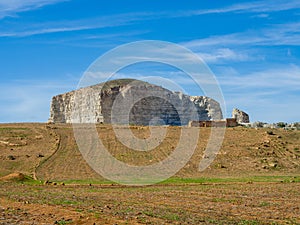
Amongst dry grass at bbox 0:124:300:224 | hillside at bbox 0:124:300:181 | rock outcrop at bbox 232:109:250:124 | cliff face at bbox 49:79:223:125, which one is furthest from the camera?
cliff face at bbox 49:79:223:125

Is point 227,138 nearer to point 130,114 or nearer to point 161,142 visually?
point 161,142

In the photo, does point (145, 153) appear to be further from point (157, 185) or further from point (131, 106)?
point (131, 106)

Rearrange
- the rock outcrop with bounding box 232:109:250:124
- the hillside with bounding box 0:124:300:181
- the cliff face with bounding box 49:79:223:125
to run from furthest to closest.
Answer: the cliff face with bounding box 49:79:223:125
the rock outcrop with bounding box 232:109:250:124
the hillside with bounding box 0:124:300:181

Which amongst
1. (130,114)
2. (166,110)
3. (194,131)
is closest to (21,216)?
(194,131)

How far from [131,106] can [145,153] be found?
237ft

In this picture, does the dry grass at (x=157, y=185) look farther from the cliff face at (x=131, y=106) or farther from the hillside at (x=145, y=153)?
the cliff face at (x=131, y=106)

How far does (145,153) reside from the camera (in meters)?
62.0

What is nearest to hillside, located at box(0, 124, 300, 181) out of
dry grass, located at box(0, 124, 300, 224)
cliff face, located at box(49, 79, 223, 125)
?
dry grass, located at box(0, 124, 300, 224)

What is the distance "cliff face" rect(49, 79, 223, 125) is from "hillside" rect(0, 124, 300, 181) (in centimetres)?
4822

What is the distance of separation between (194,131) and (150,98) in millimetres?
64059

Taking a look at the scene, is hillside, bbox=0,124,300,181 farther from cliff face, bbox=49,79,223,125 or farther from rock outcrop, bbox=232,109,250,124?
rock outcrop, bbox=232,109,250,124

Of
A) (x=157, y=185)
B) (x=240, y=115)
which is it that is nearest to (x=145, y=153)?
(x=157, y=185)

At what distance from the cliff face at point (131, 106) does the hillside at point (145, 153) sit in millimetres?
48223

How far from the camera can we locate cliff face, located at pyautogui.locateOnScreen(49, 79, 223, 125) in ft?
431
